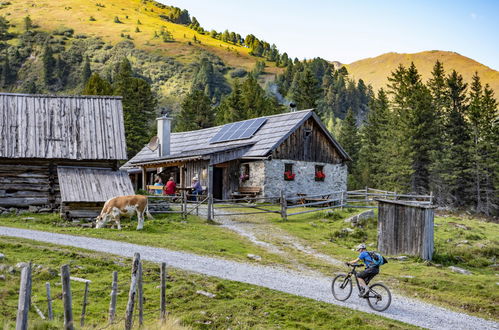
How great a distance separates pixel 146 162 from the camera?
39406mm

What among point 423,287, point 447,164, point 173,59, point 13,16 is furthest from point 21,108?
point 13,16

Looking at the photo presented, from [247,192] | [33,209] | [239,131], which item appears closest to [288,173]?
[247,192]

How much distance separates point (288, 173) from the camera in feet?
120

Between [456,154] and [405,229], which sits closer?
[405,229]

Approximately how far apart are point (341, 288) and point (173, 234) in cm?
959

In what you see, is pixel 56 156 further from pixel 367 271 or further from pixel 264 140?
pixel 367 271

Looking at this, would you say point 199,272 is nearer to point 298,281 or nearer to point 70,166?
point 298,281

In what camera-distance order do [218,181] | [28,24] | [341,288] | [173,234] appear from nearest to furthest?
[341,288], [173,234], [218,181], [28,24]

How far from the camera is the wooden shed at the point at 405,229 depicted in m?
21.2

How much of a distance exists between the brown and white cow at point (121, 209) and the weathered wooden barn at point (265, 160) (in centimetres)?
1089

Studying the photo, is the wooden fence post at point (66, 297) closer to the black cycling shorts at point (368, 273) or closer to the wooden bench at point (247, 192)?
the black cycling shorts at point (368, 273)

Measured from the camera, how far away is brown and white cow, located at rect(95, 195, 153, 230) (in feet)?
75.9

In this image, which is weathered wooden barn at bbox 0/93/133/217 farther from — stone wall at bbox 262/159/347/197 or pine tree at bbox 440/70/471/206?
pine tree at bbox 440/70/471/206

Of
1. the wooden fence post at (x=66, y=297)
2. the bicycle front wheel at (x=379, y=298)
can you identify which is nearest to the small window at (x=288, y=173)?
the bicycle front wheel at (x=379, y=298)
